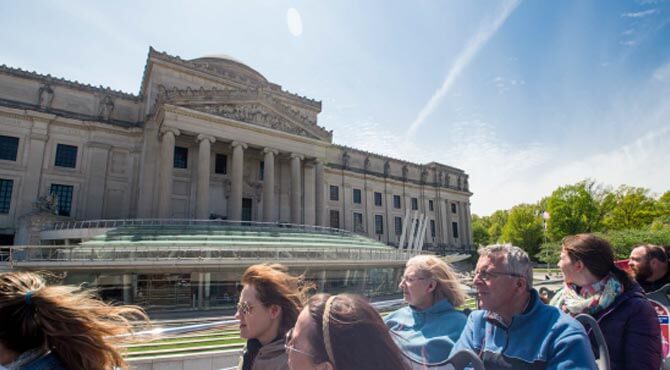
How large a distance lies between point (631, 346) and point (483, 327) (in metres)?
1.33

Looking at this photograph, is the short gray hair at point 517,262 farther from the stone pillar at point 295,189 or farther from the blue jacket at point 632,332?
the stone pillar at point 295,189

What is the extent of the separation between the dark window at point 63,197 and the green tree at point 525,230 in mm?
64201

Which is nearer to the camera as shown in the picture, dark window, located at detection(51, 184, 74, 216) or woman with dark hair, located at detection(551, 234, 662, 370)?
woman with dark hair, located at detection(551, 234, 662, 370)

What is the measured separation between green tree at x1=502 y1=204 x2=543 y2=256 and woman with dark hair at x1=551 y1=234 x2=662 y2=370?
6798cm

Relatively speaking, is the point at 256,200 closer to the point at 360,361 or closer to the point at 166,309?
the point at 166,309

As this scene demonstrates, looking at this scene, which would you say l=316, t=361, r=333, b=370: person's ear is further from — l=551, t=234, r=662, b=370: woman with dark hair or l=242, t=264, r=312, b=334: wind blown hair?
l=551, t=234, r=662, b=370: woman with dark hair

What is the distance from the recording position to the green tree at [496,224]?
86594mm

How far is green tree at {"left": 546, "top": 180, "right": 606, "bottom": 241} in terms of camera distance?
172ft

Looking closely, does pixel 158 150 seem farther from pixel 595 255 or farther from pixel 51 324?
pixel 595 255

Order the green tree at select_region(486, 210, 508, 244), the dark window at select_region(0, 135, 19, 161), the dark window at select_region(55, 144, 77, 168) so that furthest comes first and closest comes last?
the green tree at select_region(486, 210, 508, 244)
the dark window at select_region(55, 144, 77, 168)
the dark window at select_region(0, 135, 19, 161)

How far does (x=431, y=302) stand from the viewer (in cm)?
348

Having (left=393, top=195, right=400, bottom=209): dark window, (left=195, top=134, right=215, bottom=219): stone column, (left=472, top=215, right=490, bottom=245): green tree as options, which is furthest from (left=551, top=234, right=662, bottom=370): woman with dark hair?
(left=472, top=215, right=490, bottom=245): green tree

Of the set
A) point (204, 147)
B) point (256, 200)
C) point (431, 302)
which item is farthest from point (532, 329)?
point (256, 200)

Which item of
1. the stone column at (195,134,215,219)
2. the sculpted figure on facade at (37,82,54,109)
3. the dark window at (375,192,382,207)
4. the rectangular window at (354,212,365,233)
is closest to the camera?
the stone column at (195,134,215,219)
